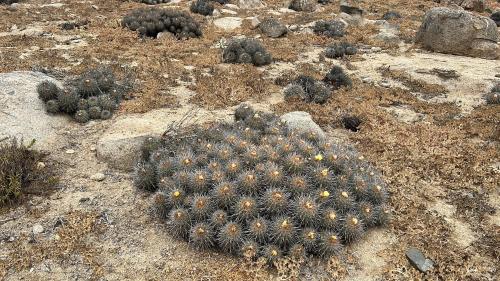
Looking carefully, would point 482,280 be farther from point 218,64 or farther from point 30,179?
point 218,64

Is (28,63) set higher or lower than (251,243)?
lower

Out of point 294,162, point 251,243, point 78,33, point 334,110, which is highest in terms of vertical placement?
point 294,162

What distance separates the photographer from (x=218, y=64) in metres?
11.9

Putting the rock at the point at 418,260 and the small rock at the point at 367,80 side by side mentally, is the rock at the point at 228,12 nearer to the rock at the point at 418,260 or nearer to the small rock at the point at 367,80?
the small rock at the point at 367,80

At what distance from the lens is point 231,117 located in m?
8.60

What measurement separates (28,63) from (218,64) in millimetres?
4836

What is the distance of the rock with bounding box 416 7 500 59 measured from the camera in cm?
1324

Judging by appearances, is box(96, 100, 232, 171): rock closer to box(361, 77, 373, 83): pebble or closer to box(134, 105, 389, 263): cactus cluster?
box(134, 105, 389, 263): cactus cluster

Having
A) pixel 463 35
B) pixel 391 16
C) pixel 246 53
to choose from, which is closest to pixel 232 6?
pixel 391 16

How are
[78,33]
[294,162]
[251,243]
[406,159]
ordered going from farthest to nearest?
[78,33]
[406,159]
[294,162]
[251,243]

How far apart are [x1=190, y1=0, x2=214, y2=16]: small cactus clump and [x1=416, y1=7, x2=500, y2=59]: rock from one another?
8.65 meters

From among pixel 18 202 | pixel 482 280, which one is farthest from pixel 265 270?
pixel 18 202

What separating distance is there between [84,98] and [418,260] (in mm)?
7044

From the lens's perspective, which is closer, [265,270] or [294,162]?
[265,270]
